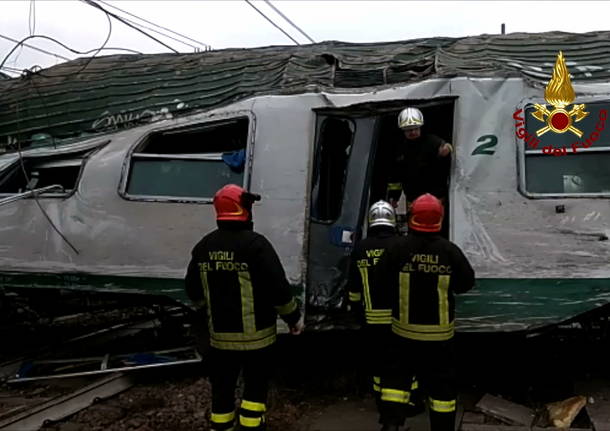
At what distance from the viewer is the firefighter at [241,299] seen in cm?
396

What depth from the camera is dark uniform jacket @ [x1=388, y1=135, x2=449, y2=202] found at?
5492 mm

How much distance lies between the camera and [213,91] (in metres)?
5.75

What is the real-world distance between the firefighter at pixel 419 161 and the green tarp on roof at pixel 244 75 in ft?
1.30

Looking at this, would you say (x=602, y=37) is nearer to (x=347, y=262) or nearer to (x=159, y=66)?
(x=347, y=262)

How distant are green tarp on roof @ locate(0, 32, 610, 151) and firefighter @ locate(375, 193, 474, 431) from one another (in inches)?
74.0

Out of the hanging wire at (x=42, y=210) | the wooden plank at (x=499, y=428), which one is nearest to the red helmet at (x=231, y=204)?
the hanging wire at (x=42, y=210)

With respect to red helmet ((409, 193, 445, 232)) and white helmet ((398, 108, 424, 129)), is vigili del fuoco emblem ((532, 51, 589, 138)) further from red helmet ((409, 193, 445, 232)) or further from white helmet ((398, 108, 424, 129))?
red helmet ((409, 193, 445, 232))

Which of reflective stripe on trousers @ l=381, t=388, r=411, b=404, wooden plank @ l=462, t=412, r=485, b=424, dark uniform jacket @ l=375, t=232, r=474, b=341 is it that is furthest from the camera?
wooden plank @ l=462, t=412, r=485, b=424

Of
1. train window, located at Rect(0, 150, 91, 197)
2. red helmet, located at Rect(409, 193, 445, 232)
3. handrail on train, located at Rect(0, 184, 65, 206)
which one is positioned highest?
train window, located at Rect(0, 150, 91, 197)

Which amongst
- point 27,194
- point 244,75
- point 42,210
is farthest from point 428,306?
point 27,194

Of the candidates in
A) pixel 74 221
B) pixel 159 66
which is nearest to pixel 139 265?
pixel 74 221

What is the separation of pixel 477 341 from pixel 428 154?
6.99 ft

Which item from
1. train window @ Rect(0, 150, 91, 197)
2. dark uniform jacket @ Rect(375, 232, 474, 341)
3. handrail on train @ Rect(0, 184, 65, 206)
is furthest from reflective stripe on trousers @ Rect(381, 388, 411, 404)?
handrail on train @ Rect(0, 184, 65, 206)

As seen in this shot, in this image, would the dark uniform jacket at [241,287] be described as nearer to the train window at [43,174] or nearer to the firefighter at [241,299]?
the firefighter at [241,299]
